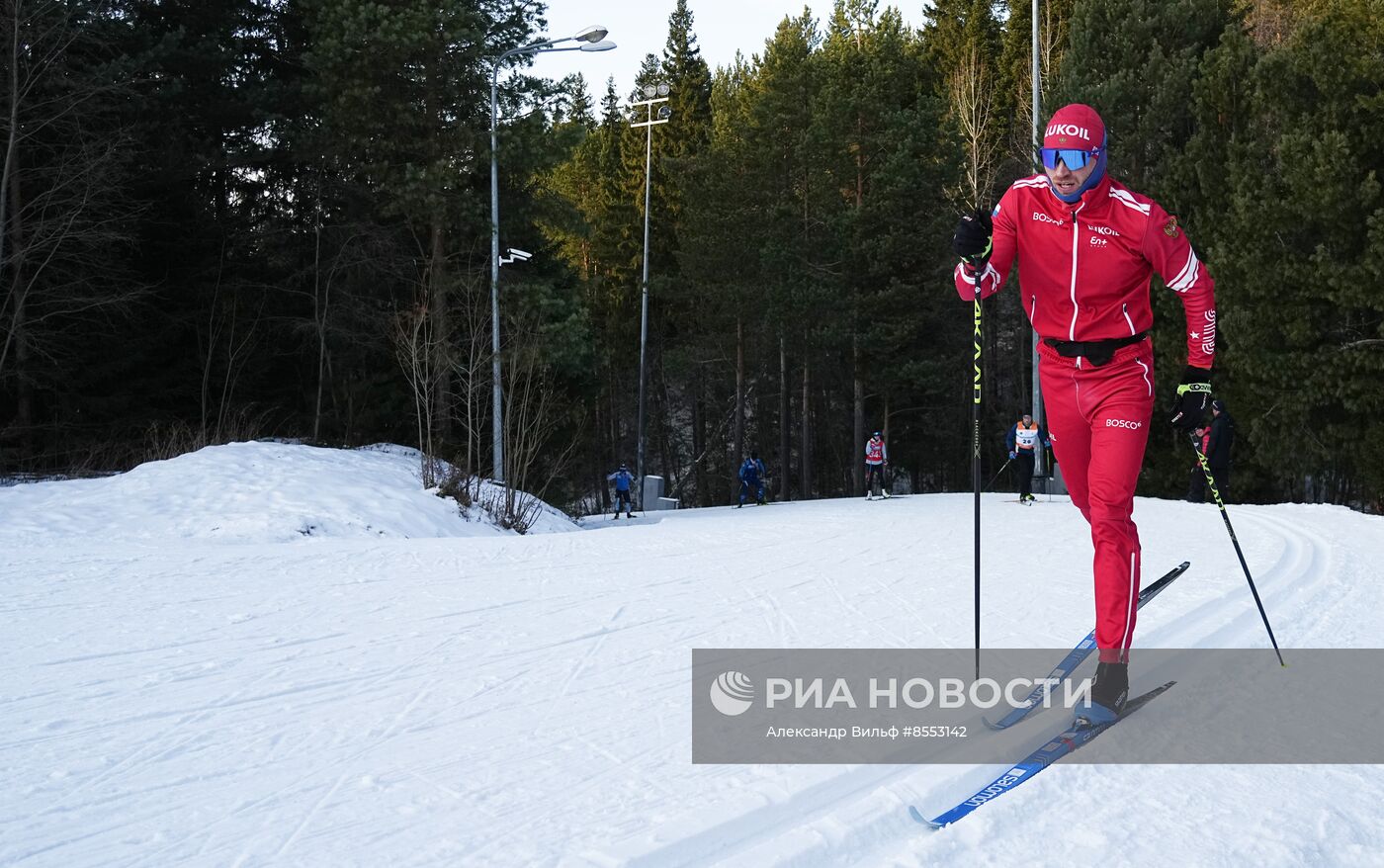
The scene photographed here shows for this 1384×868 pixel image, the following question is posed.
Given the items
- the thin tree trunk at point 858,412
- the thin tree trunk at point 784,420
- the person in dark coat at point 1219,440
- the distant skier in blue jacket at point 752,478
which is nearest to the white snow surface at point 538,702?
the person in dark coat at point 1219,440

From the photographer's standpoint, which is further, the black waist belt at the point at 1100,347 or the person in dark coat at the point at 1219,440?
the person in dark coat at the point at 1219,440

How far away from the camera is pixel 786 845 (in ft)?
8.51

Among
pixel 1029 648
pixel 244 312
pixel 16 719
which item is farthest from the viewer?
pixel 244 312

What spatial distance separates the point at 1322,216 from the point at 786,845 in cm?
2247

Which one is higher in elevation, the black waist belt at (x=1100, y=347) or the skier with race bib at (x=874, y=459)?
the black waist belt at (x=1100, y=347)

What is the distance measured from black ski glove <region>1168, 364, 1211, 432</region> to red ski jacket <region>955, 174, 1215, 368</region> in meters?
0.06

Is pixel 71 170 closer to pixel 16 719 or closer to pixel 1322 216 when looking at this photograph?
pixel 16 719

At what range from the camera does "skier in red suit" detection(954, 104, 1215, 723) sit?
155 inches

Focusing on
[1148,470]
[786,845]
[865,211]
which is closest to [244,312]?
[865,211]

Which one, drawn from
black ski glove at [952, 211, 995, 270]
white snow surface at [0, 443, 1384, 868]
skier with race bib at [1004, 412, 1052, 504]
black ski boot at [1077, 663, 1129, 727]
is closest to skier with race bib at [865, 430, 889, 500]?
skier with race bib at [1004, 412, 1052, 504]

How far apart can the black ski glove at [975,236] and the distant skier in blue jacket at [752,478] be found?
65.5 ft

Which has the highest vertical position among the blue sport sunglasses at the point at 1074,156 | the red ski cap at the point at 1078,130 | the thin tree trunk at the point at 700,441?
the red ski cap at the point at 1078,130

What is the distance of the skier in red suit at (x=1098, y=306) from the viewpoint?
13.0 ft

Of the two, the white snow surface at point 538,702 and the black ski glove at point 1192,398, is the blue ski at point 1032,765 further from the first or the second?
the black ski glove at point 1192,398
